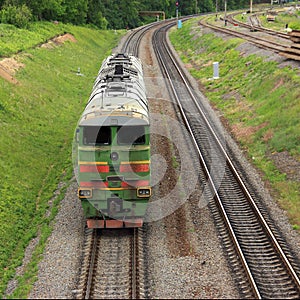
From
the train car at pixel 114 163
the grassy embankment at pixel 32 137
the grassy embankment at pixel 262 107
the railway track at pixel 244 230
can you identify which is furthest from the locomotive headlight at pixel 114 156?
the grassy embankment at pixel 262 107

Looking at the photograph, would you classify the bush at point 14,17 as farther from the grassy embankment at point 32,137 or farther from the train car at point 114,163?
the train car at point 114,163

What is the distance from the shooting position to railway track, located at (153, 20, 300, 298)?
39.5 ft

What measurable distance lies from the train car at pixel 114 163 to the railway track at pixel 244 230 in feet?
11.1

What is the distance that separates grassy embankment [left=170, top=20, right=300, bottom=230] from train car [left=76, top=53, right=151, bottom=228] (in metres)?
5.84

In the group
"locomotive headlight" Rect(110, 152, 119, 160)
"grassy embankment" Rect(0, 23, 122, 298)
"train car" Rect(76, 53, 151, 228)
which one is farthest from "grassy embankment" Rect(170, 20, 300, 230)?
"grassy embankment" Rect(0, 23, 122, 298)

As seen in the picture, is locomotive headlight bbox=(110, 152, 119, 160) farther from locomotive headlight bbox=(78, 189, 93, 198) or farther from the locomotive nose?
locomotive headlight bbox=(78, 189, 93, 198)

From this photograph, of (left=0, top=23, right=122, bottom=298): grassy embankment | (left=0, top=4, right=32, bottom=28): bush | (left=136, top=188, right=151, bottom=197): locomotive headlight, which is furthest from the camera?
(left=0, top=4, right=32, bottom=28): bush

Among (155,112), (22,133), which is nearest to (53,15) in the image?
(155,112)

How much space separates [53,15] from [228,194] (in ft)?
162

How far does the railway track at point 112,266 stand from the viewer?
1164 cm

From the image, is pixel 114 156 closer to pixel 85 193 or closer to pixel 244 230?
pixel 85 193

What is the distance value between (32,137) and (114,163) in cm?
1002

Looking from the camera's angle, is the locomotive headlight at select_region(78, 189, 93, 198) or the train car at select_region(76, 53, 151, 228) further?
the locomotive headlight at select_region(78, 189, 93, 198)

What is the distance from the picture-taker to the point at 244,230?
14898mm
